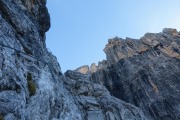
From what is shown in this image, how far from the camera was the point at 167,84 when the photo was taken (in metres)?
78.4

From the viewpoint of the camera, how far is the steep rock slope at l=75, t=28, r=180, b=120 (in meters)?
73.6

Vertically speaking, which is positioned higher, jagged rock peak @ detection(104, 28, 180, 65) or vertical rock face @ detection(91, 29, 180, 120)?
jagged rock peak @ detection(104, 28, 180, 65)

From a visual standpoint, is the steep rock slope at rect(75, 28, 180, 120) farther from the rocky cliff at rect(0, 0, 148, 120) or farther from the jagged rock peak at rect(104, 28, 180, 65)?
the rocky cliff at rect(0, 0, 148, 120)

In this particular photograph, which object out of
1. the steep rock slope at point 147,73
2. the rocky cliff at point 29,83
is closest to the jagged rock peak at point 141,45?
the steep rock slope at point 147,73

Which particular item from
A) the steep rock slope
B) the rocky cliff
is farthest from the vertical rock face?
the rocky cliff

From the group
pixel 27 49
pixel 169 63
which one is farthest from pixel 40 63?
pixel 169 63

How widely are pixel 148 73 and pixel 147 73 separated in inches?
13.6

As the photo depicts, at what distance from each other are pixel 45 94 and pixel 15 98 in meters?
6.82

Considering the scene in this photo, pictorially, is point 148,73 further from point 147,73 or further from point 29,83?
point 29,83

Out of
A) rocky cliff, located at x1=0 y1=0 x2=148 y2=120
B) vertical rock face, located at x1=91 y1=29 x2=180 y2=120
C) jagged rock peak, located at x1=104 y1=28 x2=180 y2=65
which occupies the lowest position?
rocky cliff, located at x1=0 y1=0 x2=148 y2=120

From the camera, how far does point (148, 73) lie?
84.3m

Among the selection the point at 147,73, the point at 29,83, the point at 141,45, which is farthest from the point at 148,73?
the point at 29,83

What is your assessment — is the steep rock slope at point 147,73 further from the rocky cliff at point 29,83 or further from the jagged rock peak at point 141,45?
the rocky cliff at point 29,83

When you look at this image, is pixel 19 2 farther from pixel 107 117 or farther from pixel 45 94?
pixel 107 117
